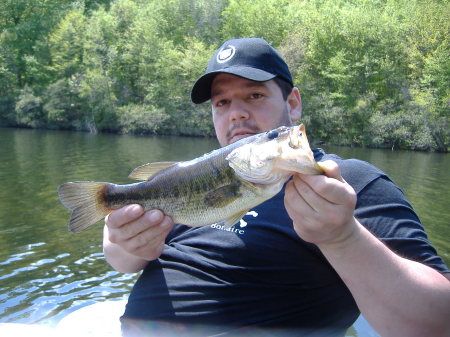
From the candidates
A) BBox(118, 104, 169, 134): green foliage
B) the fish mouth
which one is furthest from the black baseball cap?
BBox(118, 104, 169, 134): green foliage

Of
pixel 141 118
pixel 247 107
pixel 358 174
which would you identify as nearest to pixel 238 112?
pixel 247 107

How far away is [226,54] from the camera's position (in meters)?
3.37

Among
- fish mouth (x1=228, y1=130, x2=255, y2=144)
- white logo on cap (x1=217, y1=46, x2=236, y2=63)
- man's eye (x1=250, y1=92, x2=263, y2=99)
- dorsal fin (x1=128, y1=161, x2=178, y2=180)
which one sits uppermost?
white logo on cap (x1=217, y1=46, x2=236, y2=63)

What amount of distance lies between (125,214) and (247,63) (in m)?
1.55

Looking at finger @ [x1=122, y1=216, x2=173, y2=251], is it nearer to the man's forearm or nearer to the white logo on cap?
the man's forearm

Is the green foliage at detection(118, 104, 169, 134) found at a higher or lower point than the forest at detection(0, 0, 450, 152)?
lower

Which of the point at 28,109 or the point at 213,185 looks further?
the point at 28,109

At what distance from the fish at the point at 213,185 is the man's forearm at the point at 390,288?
0.44m

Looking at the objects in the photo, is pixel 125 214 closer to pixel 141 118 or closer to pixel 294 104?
pixel 294 104

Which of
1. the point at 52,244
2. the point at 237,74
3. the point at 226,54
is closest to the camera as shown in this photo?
the point at 237,74

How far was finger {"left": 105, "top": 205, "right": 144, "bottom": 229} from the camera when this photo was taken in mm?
2441

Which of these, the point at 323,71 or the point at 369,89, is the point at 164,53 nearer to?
the point at 323,71

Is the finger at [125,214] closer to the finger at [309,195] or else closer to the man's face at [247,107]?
the finger at [309,195]

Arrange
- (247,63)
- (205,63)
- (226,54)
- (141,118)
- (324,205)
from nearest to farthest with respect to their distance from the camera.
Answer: (324,205) < (247,63) < (226,54) < (205,63) < (141,118)
